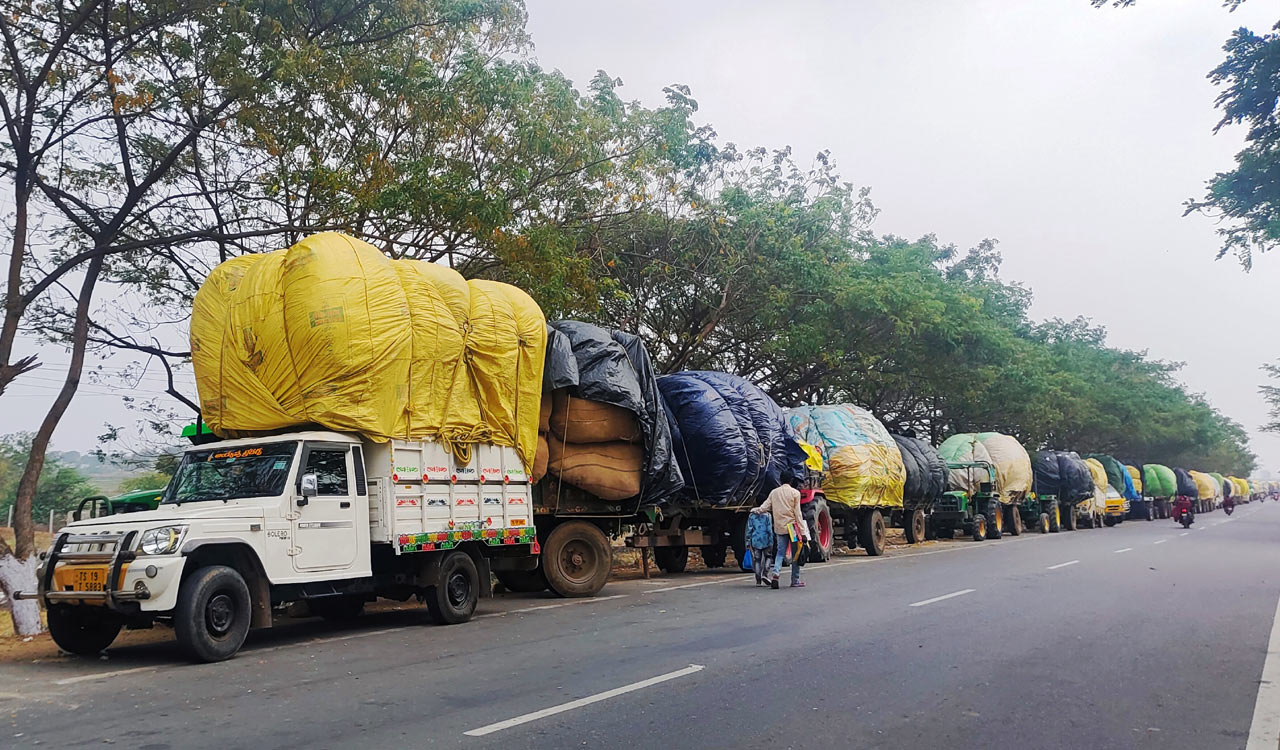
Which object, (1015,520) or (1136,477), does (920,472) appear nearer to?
(1015,520)

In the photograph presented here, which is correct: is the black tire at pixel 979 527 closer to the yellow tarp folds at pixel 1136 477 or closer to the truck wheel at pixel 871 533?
the truck wheel at pixel 871 533

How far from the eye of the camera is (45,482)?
1542 inches

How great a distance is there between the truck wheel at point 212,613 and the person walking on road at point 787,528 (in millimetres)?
8105

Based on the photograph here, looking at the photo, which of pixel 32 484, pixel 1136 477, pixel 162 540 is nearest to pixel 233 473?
pixel 162 540

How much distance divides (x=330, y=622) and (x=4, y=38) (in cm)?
850

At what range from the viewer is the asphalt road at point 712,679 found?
19.4 feet

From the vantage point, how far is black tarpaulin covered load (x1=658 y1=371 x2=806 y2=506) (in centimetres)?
1689

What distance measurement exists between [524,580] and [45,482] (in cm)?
3359

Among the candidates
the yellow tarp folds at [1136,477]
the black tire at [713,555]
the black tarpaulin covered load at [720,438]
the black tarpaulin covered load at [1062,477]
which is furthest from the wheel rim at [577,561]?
the yellow tarp folds at [1136,477]

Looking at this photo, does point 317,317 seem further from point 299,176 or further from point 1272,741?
point 1272,741

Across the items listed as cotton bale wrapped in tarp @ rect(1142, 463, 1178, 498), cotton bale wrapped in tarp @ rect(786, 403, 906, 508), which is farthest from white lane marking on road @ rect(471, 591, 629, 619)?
cotton bale wrapped in tarp @ rect(1142, 463, 1178, 498)

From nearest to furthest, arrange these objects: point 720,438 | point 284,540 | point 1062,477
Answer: point 284,540 → point 720,438 → point 1062,477

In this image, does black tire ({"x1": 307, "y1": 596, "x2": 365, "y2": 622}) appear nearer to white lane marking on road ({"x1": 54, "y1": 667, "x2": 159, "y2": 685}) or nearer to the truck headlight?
white lane marking on road ({"x1": 54, "y1": 667, "x2": 159, "y2": 685})

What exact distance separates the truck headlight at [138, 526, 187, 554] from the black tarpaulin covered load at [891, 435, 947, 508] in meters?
18.8
